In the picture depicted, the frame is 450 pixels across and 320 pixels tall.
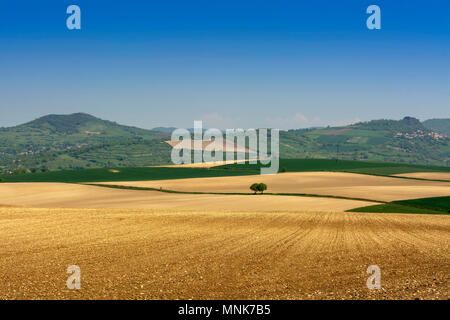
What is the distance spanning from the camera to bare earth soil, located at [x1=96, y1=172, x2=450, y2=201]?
251 ft

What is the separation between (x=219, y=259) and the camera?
22656mm

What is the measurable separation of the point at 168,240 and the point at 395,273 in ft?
50.9

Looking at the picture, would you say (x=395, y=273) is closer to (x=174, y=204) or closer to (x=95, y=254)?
(x=95, y=254)

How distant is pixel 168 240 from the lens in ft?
94.6

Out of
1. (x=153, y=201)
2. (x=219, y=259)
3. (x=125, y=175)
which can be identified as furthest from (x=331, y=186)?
(x=219, y=259)

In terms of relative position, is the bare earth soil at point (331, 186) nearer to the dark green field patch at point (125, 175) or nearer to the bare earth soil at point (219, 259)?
the dark green field patch at point (125, 175)

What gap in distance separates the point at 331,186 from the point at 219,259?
74.4 m

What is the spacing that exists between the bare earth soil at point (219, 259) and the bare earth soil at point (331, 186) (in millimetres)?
37416

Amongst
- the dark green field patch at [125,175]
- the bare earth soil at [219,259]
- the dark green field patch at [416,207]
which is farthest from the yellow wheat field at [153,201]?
the dark green field patch at [125,175]

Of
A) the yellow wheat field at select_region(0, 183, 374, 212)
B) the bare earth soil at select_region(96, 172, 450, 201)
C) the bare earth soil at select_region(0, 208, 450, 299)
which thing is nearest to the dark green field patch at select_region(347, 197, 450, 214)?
the yellow wheat field at select_region(0, 183, 374, 212)

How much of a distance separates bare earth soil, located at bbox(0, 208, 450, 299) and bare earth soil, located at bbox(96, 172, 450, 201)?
37.4 metres

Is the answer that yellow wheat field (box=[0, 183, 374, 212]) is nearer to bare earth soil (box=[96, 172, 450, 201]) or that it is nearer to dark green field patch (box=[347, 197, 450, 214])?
dark green field patch (box=[347, 197, 450, 214])

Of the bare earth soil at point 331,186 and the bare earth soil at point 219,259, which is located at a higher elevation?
the bare earth soil at point 219,259

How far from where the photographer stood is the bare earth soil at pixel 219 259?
661 inches
